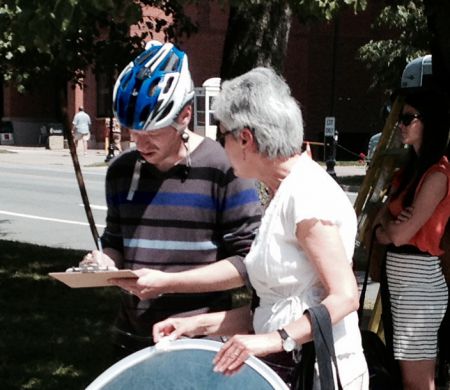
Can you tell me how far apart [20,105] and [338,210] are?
41.6 m

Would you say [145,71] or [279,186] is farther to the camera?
[145,71]

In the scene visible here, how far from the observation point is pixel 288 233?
239cm

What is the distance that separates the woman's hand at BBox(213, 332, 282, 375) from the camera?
219cm

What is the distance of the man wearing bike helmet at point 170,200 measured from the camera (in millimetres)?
2660

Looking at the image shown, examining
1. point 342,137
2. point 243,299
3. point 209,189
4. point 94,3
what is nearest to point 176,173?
point 209,189

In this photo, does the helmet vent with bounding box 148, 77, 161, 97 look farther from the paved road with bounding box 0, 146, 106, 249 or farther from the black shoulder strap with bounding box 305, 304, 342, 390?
the paved road with bounding box 0, 146, 106, 249

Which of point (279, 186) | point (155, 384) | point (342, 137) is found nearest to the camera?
point (155, 384)

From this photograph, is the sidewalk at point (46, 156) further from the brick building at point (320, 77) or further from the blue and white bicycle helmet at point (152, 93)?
the blue and white bicycle helmet at point (152, 93)

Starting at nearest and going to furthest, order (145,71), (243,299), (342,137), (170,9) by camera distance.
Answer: (145,71)
(243,299)
(170,9)
(342,137)

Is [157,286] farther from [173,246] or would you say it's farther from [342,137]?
[342,137]

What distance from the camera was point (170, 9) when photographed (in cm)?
883

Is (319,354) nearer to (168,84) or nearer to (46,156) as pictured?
(168,84)

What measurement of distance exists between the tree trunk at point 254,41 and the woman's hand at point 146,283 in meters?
5.14

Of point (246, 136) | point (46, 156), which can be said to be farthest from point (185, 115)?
point (46, 156)
